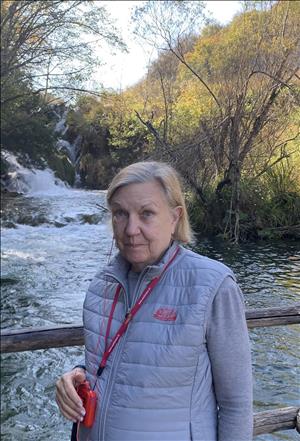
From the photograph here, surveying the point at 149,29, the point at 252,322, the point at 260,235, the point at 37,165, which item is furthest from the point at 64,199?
the point at 252,322

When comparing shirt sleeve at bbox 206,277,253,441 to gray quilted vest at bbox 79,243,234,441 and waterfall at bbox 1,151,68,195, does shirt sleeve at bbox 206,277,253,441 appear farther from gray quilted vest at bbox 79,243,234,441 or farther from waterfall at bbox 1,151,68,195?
waterfall at bbox 1,151,68,195

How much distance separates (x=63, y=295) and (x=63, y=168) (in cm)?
1621

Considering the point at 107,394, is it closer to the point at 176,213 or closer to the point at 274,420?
the point at 176,213

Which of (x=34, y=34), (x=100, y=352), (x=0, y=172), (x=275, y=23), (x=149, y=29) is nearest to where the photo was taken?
(x=100, y=352)

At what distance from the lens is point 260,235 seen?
1179 centimetres

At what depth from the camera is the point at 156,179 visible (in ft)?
4.95

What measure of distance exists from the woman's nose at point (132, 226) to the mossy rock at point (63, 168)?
22.0 m

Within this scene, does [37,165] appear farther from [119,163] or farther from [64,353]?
[64,353]

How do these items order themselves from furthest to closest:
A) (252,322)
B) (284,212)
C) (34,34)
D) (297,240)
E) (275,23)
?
(34,34) < (275,23) < (284,212) < (297,240) < (252,322)

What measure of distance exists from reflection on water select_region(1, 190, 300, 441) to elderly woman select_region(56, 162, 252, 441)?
0.31 m

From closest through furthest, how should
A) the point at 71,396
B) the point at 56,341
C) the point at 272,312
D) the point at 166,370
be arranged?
the point at 166,370, the point at 71,396, the point at 56,341, the point at 272,312

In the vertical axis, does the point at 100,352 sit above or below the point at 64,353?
above

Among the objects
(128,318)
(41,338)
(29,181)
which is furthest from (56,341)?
(29,181)

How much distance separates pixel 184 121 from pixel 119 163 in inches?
312
